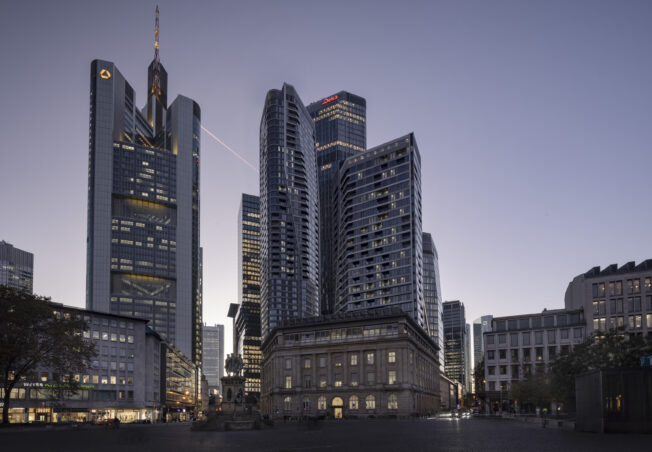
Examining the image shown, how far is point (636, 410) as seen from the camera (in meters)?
44.0

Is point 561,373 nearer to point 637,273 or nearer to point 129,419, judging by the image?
point 637,273

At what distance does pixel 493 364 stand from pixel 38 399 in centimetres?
9902

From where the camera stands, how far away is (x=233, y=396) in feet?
270

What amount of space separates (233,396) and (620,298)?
8987 cm

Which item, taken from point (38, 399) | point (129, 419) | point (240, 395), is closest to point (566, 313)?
point (240, 395)

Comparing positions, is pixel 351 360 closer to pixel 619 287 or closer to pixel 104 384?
pixel 104 384

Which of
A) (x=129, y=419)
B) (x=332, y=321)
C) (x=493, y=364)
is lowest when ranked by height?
(x=129, y=419)

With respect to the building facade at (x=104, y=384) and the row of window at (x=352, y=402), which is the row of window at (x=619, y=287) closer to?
the row of window at (x=352, y=402)

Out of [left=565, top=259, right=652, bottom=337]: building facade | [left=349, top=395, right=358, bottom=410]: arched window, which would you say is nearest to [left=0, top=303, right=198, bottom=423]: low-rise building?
[left=349, top=395, right=358, bottom=410]: arched window

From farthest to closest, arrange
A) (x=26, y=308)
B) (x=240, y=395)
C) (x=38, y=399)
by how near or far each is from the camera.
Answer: (x=38, y=399)
(x=240, y=395)
(x=26, y=308)

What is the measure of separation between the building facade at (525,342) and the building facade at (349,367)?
1801cm

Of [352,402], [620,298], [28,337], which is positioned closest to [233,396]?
[28,337]

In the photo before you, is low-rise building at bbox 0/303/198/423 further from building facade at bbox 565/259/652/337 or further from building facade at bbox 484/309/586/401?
building facade at bbox 565/259/652/337

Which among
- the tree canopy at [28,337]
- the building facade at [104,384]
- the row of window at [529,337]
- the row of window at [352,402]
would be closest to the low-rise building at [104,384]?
the building facade at [104,384]
